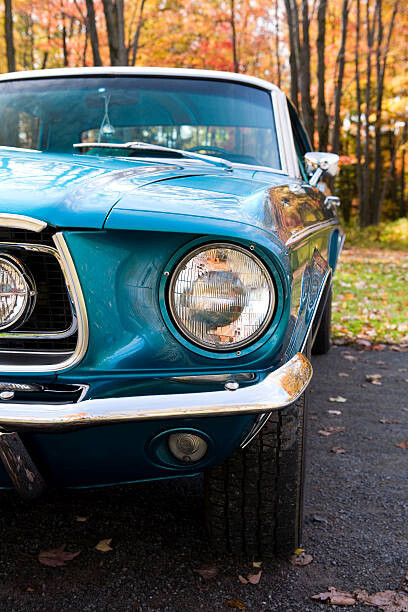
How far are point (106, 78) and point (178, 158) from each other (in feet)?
2.54

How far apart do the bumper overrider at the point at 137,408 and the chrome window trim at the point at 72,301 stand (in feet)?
0.29

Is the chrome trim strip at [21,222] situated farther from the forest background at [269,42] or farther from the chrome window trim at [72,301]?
the forest background at [269,42]

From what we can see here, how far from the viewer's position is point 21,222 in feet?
4.58

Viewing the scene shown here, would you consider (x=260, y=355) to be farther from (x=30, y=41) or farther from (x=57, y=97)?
(x=30, y=41)

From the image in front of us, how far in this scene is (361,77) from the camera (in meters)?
20.6

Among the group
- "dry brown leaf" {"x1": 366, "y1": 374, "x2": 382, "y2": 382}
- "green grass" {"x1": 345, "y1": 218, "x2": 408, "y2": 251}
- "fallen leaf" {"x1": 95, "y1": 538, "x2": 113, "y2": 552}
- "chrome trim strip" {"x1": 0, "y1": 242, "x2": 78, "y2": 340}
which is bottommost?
"green grass" {"x1": 345, "y1": 218, "x2": 408, "y2": 251}

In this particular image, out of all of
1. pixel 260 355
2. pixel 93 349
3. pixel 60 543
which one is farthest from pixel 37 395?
pixel 60 543

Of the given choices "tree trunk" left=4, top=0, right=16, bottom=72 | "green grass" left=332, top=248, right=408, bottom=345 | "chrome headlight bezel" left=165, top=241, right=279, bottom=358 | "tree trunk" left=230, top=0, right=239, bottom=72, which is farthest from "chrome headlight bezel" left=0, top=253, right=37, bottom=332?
"tree trunk" left=230, top=0, right=239, bottom=72

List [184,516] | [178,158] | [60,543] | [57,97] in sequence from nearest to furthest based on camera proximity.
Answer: [60,543]
[184,516]
[178,158]
[57,97]

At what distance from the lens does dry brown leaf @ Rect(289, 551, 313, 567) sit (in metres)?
1.87

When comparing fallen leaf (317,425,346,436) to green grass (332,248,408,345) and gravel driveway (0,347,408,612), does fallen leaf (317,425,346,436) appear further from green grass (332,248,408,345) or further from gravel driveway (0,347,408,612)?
green grass (332,248,408,345)

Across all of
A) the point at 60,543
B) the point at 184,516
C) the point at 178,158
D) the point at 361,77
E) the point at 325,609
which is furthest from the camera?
the point at 361,77

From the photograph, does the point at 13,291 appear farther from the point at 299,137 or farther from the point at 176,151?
the point at 299,137

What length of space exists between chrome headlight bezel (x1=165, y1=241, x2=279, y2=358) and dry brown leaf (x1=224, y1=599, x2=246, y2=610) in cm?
74
